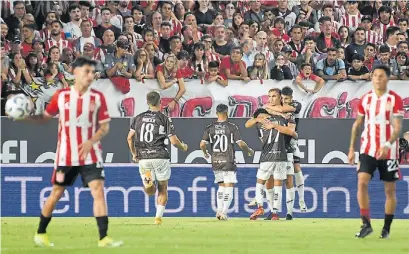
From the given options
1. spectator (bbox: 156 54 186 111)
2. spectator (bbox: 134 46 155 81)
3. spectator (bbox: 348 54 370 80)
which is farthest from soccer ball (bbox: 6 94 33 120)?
spectator (bbox: 348 54 370 80)

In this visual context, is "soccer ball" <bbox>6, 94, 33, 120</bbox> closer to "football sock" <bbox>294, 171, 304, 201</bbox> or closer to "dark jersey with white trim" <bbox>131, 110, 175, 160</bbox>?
"dark jersey with white trim" <bbox>131, 110, 175, 160</bbox>

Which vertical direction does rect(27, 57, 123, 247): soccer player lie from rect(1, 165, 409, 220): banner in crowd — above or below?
above

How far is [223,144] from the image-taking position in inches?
741

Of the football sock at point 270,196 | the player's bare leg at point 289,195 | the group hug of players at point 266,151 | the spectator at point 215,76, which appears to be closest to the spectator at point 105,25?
the spectator at point 215,76

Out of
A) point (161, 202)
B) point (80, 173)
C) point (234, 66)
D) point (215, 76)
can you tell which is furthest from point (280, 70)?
point (80, 173)

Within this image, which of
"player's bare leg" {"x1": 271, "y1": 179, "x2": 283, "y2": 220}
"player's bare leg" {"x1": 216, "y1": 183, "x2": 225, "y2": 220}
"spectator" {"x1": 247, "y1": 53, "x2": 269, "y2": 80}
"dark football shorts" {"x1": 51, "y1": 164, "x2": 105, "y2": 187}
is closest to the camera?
"dark football shorts" {"x1": 51, "y1": 164, "x2": 105, "y2": 187}

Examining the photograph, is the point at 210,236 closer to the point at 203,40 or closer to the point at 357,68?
the point at 203,40

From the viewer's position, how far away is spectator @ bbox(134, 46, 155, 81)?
21234 millimetres

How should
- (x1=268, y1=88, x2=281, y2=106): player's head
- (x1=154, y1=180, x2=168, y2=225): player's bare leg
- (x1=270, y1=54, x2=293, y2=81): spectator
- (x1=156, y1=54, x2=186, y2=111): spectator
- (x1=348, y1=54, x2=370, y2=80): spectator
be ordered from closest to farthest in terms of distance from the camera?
(x1=154, y1=180, x2=168, y2=225): player's bare leg
(x1=268, y1=88, x2=281, y2=106): player's head
(x1=156, y1=54, x2=186, y2=111): spectator
(x1=270, y1=54, x2=293, y2=81): spectator
(x1=348, y1=54, x2=370, y2=80): spectator

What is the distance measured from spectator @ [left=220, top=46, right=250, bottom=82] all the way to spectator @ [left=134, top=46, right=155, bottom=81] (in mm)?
1376

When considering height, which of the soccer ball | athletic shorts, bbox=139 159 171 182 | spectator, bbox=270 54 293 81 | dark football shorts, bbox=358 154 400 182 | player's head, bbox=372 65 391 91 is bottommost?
athletic shorts, bbox=139 159 171 182

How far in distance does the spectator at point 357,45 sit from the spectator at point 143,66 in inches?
165

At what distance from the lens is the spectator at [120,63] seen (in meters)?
21.2

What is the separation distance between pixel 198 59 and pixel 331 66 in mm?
2579
